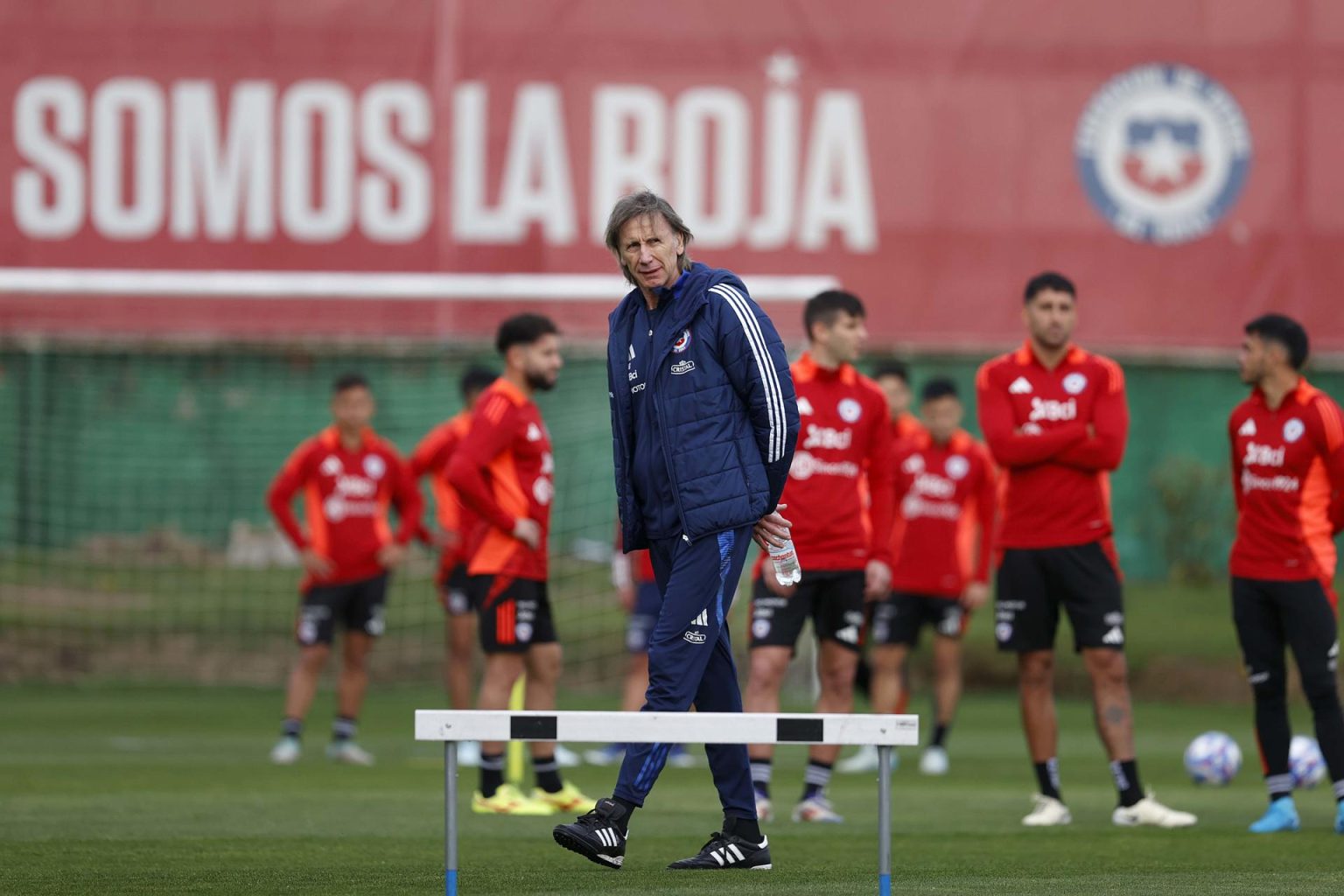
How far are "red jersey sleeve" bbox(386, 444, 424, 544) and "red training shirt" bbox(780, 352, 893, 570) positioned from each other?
4597mm

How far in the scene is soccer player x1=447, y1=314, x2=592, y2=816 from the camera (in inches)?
388

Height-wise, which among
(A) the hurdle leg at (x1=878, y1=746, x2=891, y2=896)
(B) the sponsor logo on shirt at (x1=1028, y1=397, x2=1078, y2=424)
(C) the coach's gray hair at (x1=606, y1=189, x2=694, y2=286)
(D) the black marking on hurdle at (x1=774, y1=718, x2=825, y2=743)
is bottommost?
(A) the hurdle leg at (x1=878, y1=746, x2=891, y2=896)

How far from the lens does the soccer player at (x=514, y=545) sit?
9.86 metres

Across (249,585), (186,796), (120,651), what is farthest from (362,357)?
(186,796)

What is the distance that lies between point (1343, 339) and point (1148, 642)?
16.1ft

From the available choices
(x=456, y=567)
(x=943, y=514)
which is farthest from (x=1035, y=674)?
(x=456, y=567)

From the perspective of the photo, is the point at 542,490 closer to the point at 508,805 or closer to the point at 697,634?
the point at 508,805

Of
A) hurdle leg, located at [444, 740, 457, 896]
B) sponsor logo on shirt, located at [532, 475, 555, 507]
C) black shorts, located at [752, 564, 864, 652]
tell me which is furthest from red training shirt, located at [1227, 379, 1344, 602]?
hurdle leg, located at [444, 740, 457, 896]

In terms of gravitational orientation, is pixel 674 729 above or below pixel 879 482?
below

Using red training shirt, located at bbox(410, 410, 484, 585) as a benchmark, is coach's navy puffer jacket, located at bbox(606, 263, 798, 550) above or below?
below

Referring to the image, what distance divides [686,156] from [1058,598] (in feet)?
40.9

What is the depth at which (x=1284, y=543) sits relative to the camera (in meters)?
9.23

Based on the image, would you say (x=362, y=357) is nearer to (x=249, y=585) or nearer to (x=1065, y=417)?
(x=249, y=585)

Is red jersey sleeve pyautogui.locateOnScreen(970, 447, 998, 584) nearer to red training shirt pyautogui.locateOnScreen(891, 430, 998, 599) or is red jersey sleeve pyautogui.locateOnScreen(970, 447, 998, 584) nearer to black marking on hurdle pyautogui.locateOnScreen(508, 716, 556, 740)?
red training shirt pyautogui.locateOnScreen(891, 430, 998, 599)
